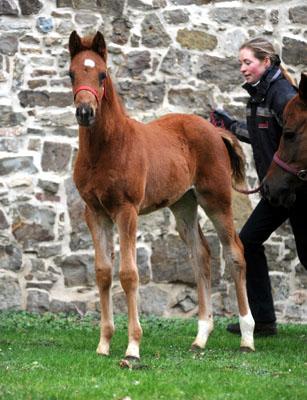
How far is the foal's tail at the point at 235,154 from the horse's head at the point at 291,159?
3.76 ft

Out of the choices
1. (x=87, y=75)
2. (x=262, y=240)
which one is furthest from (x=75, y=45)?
(x=262, y=240)

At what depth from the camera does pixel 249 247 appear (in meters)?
5.87

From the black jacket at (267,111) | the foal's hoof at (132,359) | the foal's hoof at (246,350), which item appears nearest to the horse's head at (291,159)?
the black jacket at (267,111)

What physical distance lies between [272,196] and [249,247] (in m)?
1.27

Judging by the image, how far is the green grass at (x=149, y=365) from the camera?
3617 mm

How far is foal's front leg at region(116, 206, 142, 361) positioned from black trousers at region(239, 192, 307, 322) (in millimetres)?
1527

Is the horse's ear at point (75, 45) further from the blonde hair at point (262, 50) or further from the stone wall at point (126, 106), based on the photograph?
the stone wall at point (126, 106)

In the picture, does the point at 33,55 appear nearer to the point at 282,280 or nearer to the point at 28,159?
the point at 28,159

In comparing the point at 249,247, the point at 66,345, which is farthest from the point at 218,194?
the point at 66,345

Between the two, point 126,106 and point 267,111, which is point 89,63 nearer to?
point 267,111

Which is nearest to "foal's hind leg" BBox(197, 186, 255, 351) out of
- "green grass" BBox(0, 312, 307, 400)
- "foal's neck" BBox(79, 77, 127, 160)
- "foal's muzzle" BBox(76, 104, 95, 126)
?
"green grass" BBox(0, 312, 307, 400)

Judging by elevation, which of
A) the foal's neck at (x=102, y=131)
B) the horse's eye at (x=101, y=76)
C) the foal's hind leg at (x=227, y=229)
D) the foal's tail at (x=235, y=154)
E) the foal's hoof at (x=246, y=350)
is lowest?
the foal's hoof at (x=246, y=350)

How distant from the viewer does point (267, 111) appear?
17.1ft

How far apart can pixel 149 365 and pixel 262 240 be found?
191 cm
